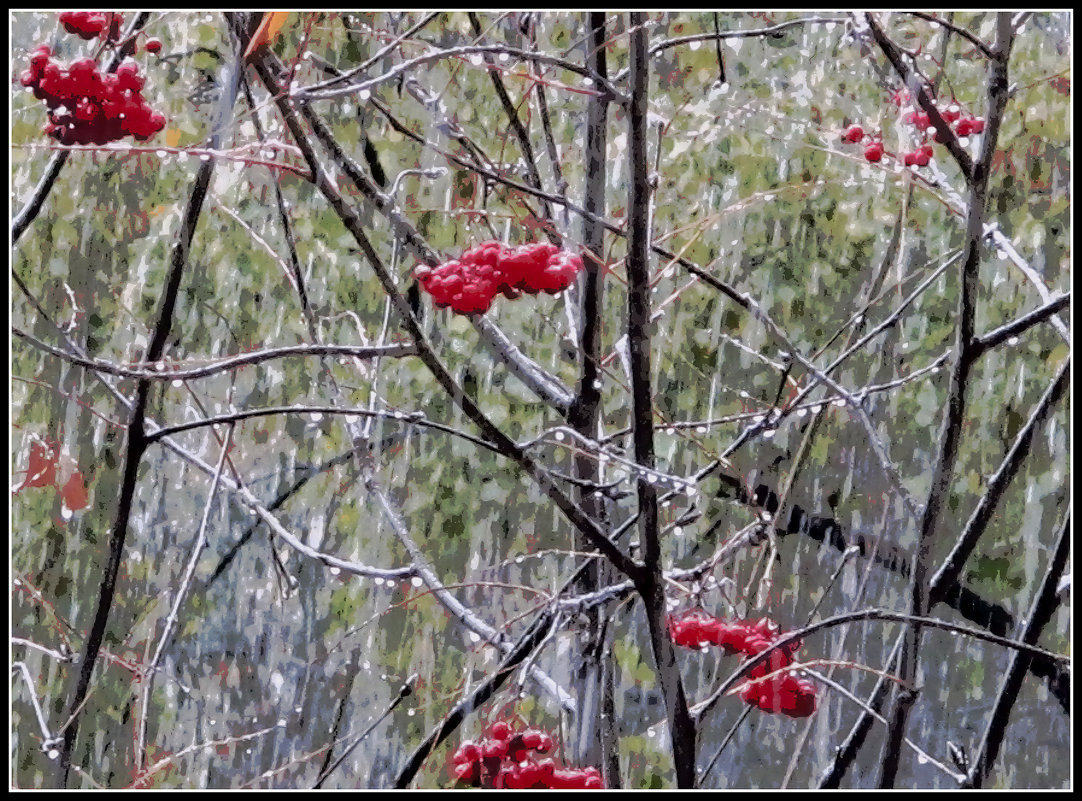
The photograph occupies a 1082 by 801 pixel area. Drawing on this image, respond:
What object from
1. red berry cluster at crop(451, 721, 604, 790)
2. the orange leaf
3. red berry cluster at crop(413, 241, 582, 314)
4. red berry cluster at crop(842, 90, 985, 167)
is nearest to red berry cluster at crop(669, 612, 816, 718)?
red berry cluster at crop(451, 721, 604, 790)

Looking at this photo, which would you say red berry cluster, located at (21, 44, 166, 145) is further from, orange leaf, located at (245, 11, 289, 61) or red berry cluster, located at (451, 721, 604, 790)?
red berry cluster, located at (451, 721, 604, 790)

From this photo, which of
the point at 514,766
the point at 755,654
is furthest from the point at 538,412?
the point at 514,766

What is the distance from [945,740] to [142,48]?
1.26 meters

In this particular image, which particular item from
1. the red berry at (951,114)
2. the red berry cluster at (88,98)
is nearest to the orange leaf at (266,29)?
the red berry cluster at (88,98)

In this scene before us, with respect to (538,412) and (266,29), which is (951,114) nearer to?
(538,412)

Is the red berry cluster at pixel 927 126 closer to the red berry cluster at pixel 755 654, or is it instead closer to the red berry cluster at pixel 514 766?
the red berry cluster at pixel 755 654

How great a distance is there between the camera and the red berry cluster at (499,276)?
970 millimetres

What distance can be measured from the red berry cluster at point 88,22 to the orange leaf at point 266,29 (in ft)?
0.66

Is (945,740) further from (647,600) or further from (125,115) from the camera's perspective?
(125,115)

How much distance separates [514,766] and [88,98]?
2.49ft

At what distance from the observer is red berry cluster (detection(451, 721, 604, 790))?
3.28 feet

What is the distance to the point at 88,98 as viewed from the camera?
3.49ft

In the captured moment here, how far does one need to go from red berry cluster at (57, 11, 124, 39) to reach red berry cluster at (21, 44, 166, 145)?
37 millimetres

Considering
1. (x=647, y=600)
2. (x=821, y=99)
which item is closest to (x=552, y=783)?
(x=647, y=600)
